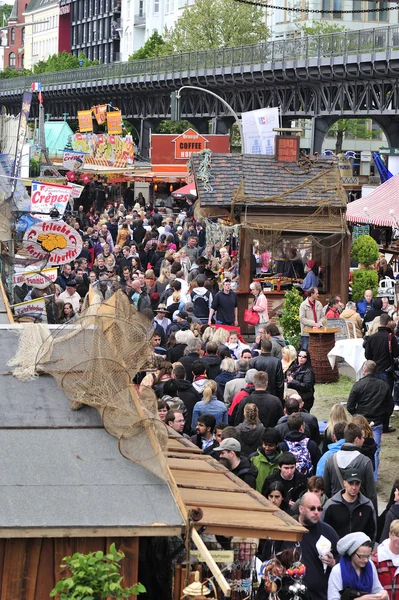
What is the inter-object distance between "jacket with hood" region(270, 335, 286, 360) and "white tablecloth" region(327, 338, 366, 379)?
65.9 inches

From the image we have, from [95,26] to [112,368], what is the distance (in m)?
156

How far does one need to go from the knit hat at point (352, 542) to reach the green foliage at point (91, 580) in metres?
2.56

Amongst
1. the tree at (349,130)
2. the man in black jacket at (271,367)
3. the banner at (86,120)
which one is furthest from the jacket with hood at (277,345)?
the tree at (349,130)

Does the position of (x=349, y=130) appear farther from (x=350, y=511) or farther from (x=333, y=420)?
(x=350, y=511)

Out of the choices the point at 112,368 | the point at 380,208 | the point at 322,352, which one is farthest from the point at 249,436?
the point at 380,208

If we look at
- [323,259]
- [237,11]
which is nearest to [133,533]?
[323,259]

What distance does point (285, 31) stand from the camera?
10062 centimetres

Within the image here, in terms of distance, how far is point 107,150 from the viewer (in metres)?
60.6

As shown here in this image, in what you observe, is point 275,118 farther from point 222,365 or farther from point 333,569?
point 333,569

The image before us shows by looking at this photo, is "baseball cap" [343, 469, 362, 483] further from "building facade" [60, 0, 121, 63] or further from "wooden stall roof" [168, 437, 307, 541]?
"building facade" [60, 0, 121, 63]

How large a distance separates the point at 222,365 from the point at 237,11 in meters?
78.9

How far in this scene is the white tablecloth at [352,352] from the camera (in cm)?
1836

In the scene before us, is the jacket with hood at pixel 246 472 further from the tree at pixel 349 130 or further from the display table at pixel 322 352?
the tree at pixel 349 130

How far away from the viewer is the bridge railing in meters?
58.0
